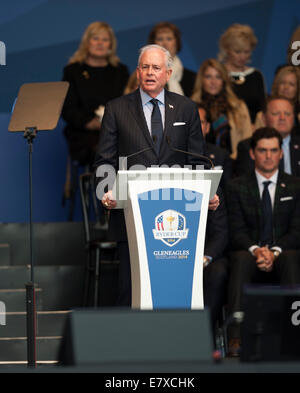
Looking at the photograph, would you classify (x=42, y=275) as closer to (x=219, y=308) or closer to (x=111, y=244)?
(x=111, y=244)

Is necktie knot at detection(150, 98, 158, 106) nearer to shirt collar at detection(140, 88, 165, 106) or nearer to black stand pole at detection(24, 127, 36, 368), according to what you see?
shirt collar at detection(140, 88, 165, 106)

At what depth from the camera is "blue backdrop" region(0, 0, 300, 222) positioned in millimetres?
7363

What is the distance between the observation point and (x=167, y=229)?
12.7ft

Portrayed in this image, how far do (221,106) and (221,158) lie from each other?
58 centimetres

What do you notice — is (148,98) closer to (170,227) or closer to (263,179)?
A: (170,227)

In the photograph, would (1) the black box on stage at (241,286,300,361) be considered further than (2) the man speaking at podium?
No

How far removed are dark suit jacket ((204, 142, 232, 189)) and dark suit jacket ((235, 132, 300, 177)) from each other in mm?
102

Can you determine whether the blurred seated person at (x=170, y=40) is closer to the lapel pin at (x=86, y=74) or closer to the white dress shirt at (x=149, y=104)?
the lapel pin at (x=86, y=74)

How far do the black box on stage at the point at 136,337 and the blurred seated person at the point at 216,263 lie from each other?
256cm

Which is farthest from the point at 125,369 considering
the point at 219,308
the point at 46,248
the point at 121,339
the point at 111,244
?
the point at 46,248

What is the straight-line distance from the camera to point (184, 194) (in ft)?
12.6

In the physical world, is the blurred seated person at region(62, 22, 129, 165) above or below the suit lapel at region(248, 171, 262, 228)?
above

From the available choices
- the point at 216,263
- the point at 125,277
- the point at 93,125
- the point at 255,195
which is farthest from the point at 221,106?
the point at 125,277

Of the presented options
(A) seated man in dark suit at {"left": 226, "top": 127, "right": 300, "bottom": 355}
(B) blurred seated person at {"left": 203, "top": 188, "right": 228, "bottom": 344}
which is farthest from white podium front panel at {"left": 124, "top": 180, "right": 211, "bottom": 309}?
(A) seated man in dark suit at {"left": 226, "top": 127, "right": 300, "bottom": 355}
